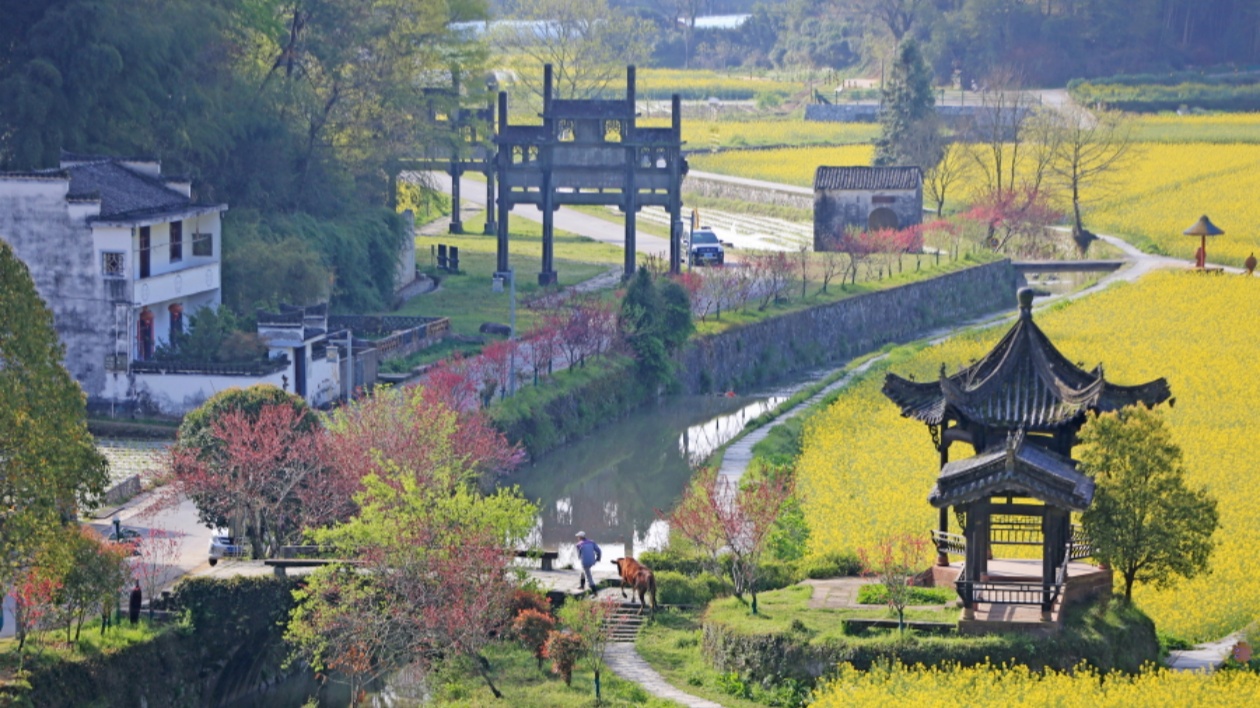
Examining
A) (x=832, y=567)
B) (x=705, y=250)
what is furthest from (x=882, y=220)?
(x=832, y=567)

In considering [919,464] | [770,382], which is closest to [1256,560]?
[919,464]

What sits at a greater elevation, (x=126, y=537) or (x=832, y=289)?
(x=832, y=289)

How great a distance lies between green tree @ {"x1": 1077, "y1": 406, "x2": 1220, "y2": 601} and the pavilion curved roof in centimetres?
54

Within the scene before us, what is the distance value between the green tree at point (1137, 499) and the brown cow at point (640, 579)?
7.08 metres

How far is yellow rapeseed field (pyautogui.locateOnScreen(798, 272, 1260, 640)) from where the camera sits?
34.0m

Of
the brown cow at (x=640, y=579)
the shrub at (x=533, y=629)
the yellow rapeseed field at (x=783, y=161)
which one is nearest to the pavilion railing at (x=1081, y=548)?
the brown cow at (x=640, y=579)

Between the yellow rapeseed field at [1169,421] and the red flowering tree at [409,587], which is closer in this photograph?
the red flowering tree at [409,587]

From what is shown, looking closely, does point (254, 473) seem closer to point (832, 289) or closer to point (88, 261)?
point (88, 261)

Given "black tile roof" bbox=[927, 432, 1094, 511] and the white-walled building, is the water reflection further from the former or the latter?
"black tile roof" bbox=[927, 432, 1094, 511]

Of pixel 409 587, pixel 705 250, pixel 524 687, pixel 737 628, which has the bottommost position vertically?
pixel 524 687

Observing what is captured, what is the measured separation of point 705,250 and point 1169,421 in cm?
2914

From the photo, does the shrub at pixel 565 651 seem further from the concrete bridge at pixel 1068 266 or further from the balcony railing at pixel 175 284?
the concrete bridge at pixel 1068 266

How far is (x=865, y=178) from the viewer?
8281cm

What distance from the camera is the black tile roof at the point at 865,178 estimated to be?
270 feet
